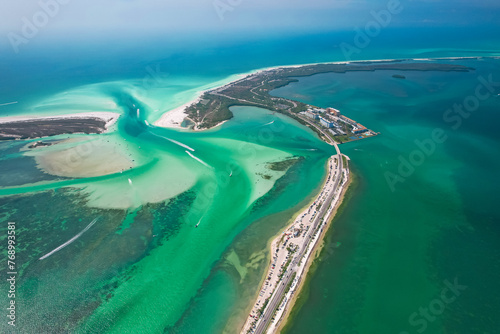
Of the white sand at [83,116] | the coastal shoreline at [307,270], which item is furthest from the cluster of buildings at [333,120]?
the white sand at [83,116]

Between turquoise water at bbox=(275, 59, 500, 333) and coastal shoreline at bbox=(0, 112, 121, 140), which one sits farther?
coastal shoreline at bbox=(0, 112, 121, 140)

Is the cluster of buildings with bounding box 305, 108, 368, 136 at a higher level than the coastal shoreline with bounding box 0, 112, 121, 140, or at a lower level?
higher

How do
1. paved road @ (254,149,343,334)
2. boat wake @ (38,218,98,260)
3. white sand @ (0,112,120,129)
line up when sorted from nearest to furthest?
paved road @ (254,149,343,334) < boat wake @ (38,218,98,260) < white sand @ (0,112,120,129)

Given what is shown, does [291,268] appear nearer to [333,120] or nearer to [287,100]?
[333,120]

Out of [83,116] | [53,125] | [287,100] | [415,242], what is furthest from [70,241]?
[287,100]

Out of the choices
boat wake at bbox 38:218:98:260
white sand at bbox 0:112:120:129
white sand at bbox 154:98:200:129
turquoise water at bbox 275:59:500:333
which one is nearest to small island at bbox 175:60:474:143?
white sand at bbox 154:98:200:129

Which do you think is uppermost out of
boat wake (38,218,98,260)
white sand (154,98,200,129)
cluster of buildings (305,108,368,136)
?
cluster of buildings (305,108,368,136)

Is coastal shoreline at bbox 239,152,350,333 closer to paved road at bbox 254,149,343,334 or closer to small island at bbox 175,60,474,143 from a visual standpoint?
paved road at bbox 254,149,343,334
